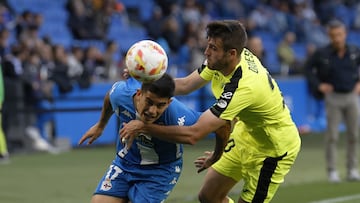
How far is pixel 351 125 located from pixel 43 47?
7659 mm

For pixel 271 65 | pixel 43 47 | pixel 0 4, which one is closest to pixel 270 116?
pixel 43 47

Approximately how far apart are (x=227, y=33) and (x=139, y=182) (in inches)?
57.2

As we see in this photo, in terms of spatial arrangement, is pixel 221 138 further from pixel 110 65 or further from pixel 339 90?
pixel 110 65

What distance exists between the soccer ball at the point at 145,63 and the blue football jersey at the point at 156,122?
0.34m

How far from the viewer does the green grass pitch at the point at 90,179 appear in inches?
492

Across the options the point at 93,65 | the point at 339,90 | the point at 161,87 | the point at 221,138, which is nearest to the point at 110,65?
the point at 93,65

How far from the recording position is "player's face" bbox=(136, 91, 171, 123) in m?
7.17

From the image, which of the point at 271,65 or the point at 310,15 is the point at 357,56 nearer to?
the point at 271,65

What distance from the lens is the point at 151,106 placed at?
283 inches

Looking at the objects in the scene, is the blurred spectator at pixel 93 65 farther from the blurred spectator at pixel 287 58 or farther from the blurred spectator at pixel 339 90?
the blurred spectator at pixel 339 90

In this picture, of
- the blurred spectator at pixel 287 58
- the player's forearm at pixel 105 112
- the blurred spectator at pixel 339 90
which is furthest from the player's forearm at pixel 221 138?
the blurred spectator at pixel 287 58

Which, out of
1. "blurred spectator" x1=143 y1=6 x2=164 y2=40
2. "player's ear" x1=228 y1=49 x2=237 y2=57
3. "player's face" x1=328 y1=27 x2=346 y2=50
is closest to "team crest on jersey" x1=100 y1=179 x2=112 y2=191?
"player's ear" x1=228 y1=49 x2=237 y2=57

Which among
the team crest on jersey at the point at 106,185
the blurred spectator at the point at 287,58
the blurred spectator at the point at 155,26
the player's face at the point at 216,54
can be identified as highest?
the player's face at the point at 216,54

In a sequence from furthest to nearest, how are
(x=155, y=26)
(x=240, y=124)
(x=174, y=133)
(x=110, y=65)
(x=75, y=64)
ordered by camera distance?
1. (x=155, y=26)
2. (x=110, y=65)
3. (x=75, y=64)
4. (x=240, y=124)
5. (x=174, y=133)
